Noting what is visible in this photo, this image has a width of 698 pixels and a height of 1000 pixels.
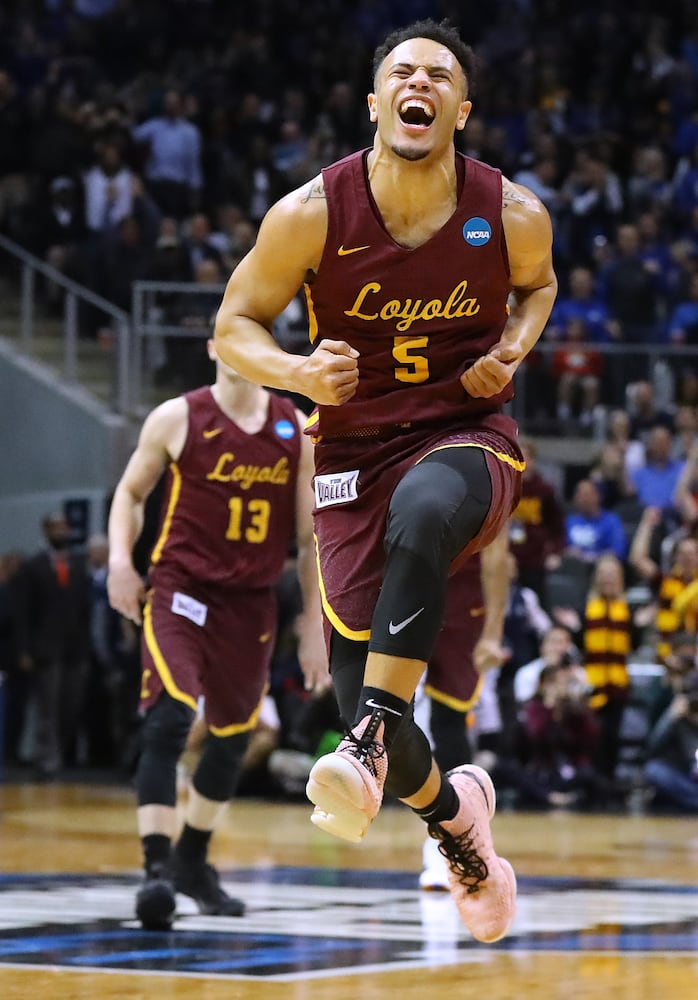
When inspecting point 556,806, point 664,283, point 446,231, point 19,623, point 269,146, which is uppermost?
point 269,146

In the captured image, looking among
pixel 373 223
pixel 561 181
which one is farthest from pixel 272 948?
pixel 561 181

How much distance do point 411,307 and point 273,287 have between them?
433 mm

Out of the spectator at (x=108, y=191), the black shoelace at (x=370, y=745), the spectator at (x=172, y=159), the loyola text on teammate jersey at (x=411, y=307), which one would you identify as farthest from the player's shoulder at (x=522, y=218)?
the spectator at (x=172, y=159)

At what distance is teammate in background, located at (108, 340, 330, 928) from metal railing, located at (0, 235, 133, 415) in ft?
34.0

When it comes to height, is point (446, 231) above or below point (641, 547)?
above

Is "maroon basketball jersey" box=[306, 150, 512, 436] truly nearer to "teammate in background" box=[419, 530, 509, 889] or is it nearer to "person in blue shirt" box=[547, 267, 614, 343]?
"teammate in background" box=[419, 530, 509, 889]

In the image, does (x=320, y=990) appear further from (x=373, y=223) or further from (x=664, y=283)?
(x=664, y=283)

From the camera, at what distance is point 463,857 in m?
6.25

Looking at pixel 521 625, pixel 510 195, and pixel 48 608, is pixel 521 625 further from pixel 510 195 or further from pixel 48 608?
pixel 510 195

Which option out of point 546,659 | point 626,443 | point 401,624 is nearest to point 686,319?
point 626,443

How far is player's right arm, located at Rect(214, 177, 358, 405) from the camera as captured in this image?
5801mm

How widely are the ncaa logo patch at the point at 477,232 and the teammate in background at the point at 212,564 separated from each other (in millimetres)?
2723

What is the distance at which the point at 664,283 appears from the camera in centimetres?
1991

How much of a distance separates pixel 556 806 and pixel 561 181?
8.19 m
